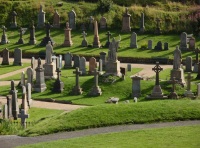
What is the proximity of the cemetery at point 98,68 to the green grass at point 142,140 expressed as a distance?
0.09 m

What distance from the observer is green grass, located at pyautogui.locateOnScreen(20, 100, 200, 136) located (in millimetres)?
21594

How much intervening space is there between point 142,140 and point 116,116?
2573mm

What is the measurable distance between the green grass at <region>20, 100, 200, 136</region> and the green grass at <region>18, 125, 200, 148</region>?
120cm

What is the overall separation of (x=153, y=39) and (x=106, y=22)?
5.10 metres

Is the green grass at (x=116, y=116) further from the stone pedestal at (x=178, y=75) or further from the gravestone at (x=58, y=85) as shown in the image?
the gravestone at (x=58, y=85)

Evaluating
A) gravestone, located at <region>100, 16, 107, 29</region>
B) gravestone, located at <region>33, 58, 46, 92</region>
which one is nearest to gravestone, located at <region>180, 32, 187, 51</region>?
Result: gravestone, located at <region>100, 16, 107, 29</region>

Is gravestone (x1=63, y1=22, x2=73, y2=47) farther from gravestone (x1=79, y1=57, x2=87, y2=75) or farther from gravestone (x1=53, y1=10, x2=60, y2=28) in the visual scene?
gravestone (x1=79, y1=57, x2=87, y2=75)

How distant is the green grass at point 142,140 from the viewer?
19.5 m

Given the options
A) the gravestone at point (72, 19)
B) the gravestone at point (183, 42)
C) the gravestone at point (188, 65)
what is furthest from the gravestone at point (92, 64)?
A: the gravestone at point (72, 19)

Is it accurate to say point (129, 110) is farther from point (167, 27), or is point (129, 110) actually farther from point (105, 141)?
point (167, 27)

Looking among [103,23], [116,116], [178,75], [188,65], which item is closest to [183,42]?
[188,65]

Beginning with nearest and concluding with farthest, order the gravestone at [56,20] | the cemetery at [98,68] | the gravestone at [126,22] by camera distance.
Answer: the cemetery at [98,68]
the gravestone at [126,22]
the gravestone at [56,20]

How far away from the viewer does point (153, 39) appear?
50.7 meters

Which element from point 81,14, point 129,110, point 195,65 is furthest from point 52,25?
point 129,110
